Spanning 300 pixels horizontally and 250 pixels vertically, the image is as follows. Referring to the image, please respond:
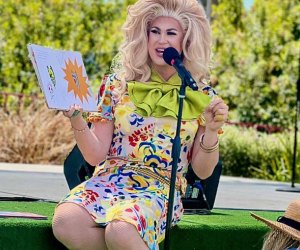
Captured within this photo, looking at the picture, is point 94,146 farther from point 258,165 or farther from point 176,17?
point 258,165

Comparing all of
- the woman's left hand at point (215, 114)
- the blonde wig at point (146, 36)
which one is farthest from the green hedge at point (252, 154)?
the woman's left hand at point (215, 114)

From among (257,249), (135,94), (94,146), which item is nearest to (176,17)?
(135,94)

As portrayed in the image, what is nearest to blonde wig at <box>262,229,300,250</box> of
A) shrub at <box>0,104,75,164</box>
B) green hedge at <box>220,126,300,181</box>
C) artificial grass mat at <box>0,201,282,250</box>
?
artificial grass mat at <box>0,201,282,250</box>

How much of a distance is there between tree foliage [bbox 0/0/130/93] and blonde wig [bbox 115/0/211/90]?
12143 mm

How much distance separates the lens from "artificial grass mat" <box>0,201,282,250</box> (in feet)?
13.8

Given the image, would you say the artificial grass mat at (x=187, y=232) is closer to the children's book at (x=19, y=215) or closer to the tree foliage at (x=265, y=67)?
the children's book at (x=19, y=215)

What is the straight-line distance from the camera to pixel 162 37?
4.45 metres

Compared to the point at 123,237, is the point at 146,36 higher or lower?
higher

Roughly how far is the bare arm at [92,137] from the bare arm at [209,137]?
40cm

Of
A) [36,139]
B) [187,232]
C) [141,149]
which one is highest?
[141,149]

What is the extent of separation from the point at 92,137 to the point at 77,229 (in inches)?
18.6

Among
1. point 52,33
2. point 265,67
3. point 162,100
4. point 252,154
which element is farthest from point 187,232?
point 265,67

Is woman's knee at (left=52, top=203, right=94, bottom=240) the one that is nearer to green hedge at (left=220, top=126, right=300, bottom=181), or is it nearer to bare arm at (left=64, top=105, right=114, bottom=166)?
bare arm at (left=64, top=105, right=114, bottom=166)

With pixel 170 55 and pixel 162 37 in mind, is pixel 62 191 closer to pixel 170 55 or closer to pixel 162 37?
pixel 162 37
